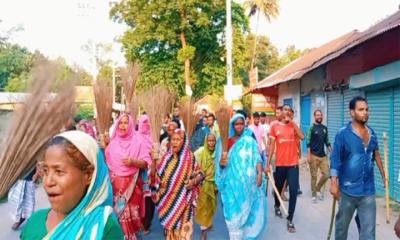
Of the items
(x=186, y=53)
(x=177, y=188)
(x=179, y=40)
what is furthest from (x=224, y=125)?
(x=179, y=40)

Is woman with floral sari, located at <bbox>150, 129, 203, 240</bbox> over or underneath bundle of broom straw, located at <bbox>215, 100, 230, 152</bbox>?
underneath

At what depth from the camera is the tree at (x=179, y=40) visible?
26.3m

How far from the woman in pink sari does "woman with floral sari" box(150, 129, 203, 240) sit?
419 millimetres

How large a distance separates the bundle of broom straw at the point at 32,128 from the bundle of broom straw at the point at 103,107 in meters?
3.86

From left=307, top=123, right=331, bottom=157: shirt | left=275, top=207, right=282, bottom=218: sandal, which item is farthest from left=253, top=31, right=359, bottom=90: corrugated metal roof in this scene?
left=275, top=207, right=282, bottom=218: sandal

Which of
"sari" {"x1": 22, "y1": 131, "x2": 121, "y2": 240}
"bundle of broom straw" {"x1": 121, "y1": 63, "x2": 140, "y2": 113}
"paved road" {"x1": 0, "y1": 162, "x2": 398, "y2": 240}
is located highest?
"bundle of broom straw" {"x1": 121, "y1": 63, "x2": 140, "y2": 113}

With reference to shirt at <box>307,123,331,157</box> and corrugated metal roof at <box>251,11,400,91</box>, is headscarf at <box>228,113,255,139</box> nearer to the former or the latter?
corrugated metal roof at <box>251,11,400,91</box>

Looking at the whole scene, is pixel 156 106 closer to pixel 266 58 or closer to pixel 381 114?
pixel 381 114

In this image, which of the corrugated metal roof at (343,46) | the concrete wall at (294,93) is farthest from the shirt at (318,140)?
the concrete wall at (294,93)

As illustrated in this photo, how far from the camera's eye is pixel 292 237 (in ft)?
20.8

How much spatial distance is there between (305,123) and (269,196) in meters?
7.78

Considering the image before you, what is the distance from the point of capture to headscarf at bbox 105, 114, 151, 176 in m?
5.82

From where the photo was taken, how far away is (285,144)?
7113 millimetres

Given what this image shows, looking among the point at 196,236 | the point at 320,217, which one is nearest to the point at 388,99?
the point at 320,217
